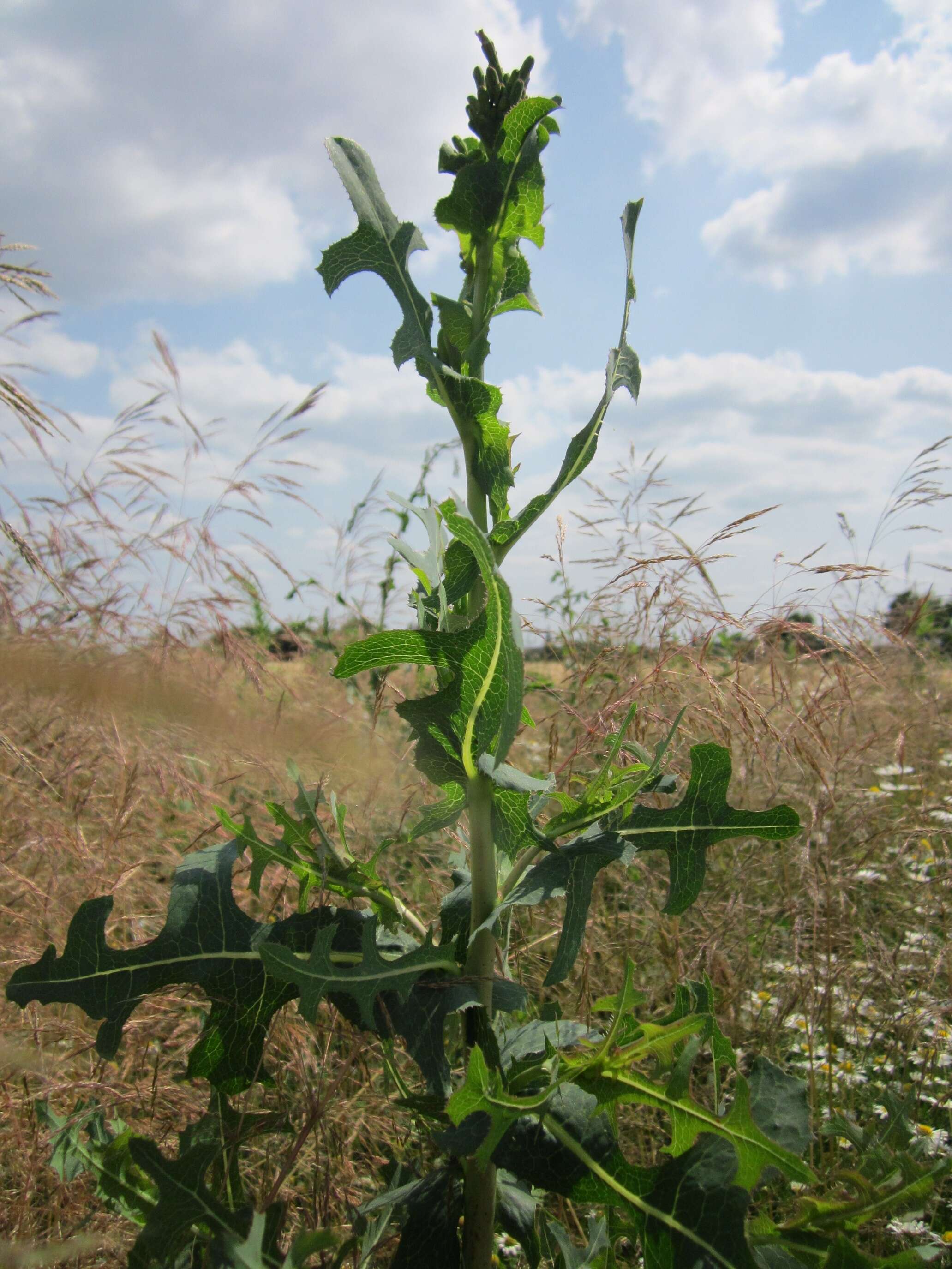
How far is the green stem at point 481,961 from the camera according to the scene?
3.36ft

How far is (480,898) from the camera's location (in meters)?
1.06

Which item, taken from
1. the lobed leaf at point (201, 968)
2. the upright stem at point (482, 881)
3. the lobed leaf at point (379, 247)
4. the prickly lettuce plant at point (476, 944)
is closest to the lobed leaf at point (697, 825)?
the prickly lettuce plant at point (476, 944)

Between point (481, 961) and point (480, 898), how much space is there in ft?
0.26

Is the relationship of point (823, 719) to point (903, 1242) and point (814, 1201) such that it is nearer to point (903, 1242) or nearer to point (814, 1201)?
point (903, 1242)

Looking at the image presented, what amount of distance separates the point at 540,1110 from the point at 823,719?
1346mm

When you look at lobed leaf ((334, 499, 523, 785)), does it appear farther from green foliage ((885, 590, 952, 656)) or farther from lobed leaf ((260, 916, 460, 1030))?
green foliage ((885, 590, 952, 656))

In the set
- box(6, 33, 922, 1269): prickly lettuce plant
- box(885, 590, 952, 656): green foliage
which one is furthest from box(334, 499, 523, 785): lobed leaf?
box(885, 590, 952, 656): green foliage

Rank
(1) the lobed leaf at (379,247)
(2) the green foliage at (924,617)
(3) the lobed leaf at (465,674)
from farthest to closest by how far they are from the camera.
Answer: (2) the green foliage at (924,617) < (1) the lobed leaf at (379,247) < (3) the lobed leaf at (465,674)

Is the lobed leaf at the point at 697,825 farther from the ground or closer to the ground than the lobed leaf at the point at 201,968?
farther from the ground

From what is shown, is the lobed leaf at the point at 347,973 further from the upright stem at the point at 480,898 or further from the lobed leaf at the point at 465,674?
the lobed leaf at the point at 465,674

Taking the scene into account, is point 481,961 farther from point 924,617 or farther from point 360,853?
point 924,617

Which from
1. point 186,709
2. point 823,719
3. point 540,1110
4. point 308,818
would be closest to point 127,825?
point 186,709

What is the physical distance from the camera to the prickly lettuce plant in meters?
0.92

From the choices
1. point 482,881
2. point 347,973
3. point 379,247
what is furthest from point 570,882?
point 379,247
